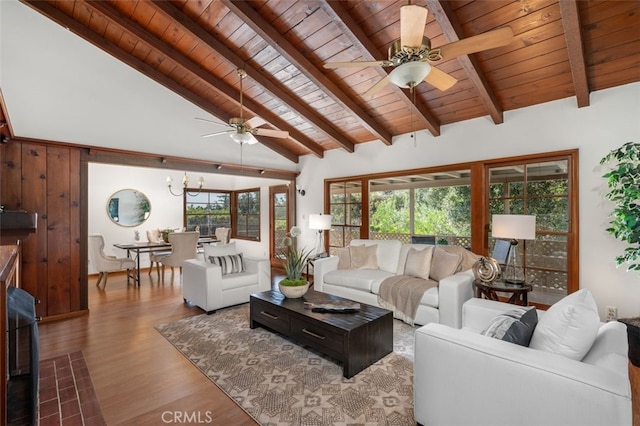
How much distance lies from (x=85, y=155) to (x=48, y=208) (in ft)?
2.63

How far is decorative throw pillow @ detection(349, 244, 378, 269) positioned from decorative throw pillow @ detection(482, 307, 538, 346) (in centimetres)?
249

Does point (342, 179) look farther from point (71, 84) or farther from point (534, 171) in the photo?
point (71, 84)

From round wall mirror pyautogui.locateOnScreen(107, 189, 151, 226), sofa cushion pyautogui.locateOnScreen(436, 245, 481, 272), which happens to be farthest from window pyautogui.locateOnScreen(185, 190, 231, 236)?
sofa cushion pyautogui.locateOnScreen(436, 245, 481, 272)

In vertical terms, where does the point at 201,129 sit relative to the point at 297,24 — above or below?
below

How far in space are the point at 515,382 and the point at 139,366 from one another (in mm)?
2777

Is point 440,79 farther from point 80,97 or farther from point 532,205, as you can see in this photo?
point 80,97

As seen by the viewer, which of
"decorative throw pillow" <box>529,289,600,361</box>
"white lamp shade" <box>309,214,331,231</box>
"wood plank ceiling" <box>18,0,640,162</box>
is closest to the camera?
"decorative throw pillow" <box>529,289,600,361</box>

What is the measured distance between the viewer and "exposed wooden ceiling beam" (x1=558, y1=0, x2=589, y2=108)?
7.68 ft

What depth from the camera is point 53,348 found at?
2.96m

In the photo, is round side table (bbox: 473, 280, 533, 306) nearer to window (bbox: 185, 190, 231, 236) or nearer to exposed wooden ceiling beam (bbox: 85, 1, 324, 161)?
exposed wooden ceiling beam (bbox: 85, 1, 324, 161)

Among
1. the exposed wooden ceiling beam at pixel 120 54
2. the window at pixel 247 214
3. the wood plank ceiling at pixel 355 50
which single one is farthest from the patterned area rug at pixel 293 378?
the window at pixel 247 214

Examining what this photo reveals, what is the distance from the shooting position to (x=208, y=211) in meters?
8.60

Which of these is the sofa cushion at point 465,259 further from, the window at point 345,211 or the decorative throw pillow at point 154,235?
the decorative throw pillow at point 154,235

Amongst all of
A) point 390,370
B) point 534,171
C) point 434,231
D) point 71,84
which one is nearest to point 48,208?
point 71,84
